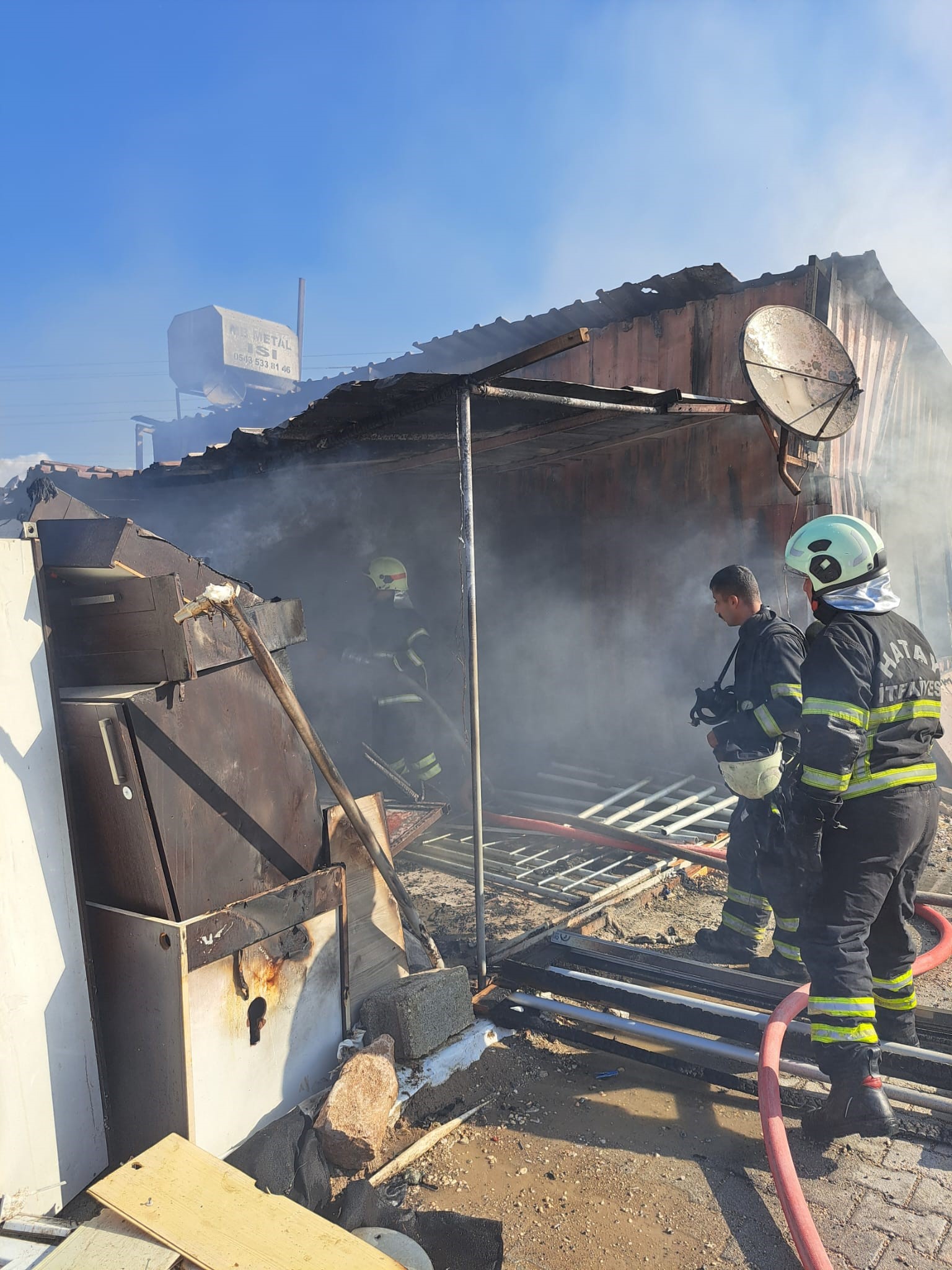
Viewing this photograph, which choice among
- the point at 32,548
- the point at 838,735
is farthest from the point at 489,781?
the point at 32,548

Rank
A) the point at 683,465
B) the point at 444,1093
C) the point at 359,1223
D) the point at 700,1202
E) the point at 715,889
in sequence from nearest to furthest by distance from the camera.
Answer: the point at 359,1223 → the point at 700,1202 → the point at 444,1093 → the point at 715,889 → the point at 683,465

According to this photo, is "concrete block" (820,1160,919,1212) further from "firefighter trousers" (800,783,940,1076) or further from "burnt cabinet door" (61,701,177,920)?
"burnt cabinet door" (61,701,177,920)

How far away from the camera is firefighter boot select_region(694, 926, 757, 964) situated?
428 centimetres

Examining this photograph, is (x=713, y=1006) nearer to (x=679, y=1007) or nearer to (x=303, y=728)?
(x=679, y=1007)

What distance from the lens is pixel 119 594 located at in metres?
2.65

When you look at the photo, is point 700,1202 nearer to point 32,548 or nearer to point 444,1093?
point 444,1093

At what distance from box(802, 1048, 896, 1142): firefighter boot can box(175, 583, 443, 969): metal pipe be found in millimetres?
1684

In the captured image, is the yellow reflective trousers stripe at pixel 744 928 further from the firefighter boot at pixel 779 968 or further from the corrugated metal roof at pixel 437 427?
the corrugated metal roof at pixel 437 427

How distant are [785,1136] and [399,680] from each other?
5.20 m

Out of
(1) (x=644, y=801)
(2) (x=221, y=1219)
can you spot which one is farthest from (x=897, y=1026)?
(1) (x=644, y=801)

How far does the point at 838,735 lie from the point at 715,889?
113 inches

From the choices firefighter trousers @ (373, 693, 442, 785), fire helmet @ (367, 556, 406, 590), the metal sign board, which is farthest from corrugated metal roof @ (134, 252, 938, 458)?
the metal sign board

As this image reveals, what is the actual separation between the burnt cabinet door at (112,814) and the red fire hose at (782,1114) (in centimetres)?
213

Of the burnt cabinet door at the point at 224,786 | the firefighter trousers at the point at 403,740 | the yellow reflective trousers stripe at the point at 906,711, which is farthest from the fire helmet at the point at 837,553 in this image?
the firefighter trousers at the point at 403,740
